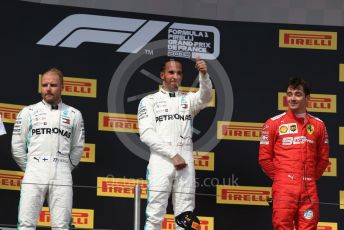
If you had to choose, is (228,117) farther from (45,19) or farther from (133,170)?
(45,19)

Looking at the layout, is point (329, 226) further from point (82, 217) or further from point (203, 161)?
point (82, 217)

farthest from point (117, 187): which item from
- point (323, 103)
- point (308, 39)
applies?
point (308, 39)

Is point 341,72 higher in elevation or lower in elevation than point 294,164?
higher

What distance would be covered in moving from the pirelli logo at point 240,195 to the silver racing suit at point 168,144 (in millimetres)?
904

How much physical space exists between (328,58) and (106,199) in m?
1.84

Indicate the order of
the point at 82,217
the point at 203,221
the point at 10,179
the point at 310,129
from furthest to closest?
the point at 203,221, the point at 82,217, the point at 10,179, the point at 310,129

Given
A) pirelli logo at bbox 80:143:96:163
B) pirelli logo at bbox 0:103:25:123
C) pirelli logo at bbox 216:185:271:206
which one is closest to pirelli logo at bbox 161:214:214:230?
pirelli logo at bbox 216:185:271:206

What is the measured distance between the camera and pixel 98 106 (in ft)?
19.9

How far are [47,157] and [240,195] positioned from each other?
→ 5.45ft

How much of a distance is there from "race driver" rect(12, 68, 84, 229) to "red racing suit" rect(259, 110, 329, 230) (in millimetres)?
1089

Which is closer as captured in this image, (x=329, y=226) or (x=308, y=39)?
(x=329, y=226)

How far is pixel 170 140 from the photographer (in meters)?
5.23

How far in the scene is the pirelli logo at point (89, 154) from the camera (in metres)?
5.96

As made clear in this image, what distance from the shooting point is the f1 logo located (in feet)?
19.9
